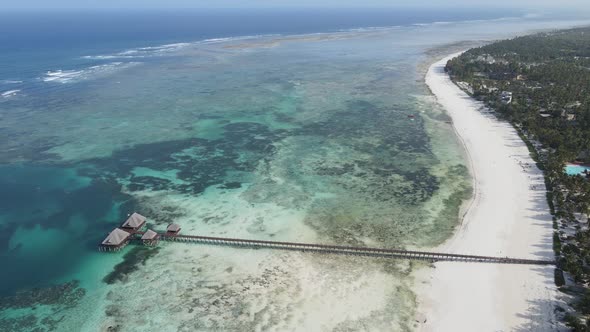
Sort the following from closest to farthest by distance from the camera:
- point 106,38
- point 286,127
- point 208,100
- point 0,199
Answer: point 0,199, point 286,127, point 208,100, point 106,38

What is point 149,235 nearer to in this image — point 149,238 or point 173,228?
point 149,238

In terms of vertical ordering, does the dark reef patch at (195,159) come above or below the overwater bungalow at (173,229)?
above

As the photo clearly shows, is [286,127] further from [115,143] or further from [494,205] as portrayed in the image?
[494,205]

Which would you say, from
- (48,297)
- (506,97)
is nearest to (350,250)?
(48,297)

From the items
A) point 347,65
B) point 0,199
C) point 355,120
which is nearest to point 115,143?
point 0,199

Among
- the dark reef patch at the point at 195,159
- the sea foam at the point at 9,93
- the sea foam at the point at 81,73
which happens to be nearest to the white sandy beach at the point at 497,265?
the dark reef patch at the point at 195,159

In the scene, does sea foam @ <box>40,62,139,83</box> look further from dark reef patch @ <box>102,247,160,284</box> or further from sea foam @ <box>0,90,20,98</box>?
dark reef patch @ <box>102,247,160,284</box>

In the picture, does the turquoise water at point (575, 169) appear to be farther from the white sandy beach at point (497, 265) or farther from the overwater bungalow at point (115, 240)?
the overwater bungalow at point (115, 240)
